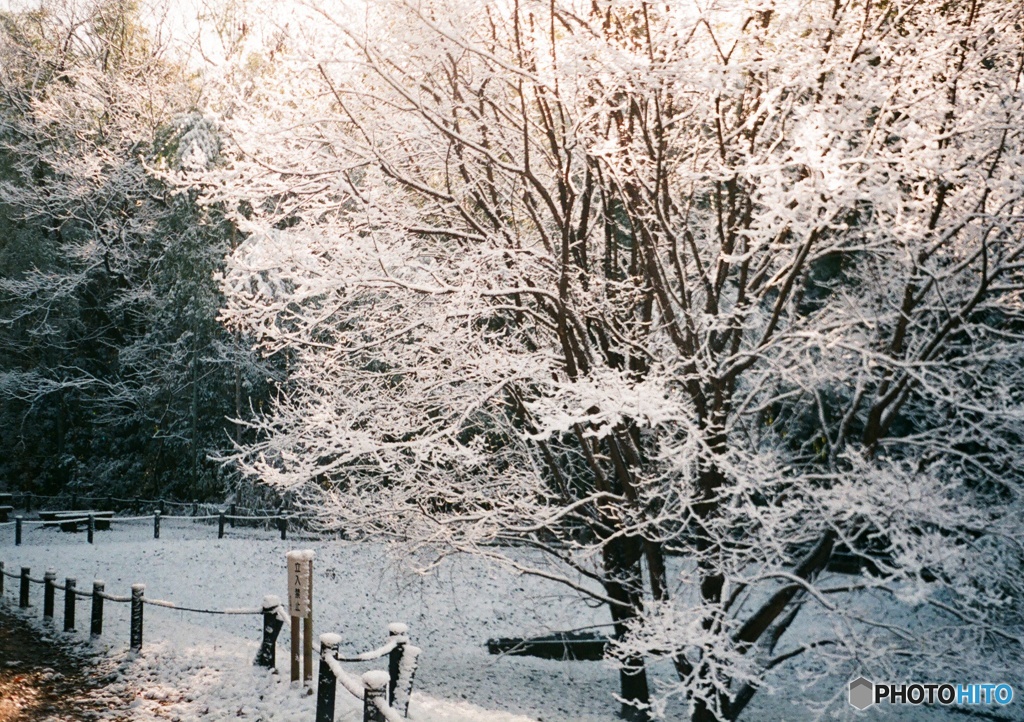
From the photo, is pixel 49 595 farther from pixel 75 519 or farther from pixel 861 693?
pixel 861 693

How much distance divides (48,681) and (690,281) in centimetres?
875

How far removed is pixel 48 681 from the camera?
7848mm

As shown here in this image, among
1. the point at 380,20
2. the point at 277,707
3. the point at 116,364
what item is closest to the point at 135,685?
the point at 277,707

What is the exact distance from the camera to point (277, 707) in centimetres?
707

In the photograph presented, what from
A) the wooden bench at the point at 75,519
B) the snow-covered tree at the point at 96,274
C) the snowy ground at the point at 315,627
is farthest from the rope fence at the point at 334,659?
the snow-covered tree at the point at 96,274

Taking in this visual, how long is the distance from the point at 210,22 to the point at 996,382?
86.2ft

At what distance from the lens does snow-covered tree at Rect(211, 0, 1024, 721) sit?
693 cm

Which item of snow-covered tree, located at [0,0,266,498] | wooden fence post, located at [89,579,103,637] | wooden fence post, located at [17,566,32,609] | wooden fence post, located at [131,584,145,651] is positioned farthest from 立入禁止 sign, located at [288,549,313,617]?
snow-covered tree, located at [0,0,266,498]

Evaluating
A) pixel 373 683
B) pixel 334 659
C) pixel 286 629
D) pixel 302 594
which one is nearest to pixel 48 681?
pixel 302 594

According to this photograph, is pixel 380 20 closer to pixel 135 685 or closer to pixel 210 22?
pixel 135 685

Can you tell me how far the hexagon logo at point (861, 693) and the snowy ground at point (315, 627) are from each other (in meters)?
0.18

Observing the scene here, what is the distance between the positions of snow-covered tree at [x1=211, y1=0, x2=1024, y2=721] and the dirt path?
273 centimetres

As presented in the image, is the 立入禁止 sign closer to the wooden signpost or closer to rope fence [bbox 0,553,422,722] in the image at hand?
the wooden signpost

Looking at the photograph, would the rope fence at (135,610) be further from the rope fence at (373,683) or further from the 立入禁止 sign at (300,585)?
the rope fence at (373,683)
